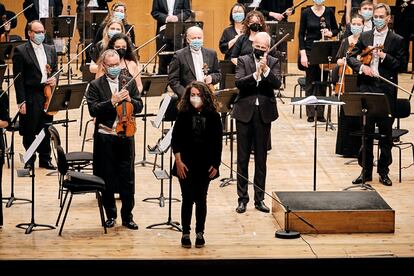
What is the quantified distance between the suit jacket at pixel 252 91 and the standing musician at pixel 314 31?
4.03 meters

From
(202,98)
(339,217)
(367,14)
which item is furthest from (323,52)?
(202,98)

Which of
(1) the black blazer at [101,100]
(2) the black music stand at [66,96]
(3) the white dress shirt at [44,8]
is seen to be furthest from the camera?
(3) the white dress shirt at [44,8]

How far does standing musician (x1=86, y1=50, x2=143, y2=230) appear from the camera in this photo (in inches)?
368

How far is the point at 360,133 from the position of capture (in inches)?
426

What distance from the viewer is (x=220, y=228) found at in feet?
31.3

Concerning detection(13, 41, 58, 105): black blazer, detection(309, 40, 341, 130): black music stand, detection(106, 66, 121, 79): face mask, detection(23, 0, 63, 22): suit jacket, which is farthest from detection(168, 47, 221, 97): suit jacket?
detection(23, 0, 63, 22): suit jacket

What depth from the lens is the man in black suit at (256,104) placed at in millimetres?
9750

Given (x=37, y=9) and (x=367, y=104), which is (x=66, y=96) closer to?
(x=367, y=104)

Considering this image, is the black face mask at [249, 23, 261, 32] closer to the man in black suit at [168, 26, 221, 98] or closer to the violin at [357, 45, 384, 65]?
the man in black suit at [168, 26, 221, 98]

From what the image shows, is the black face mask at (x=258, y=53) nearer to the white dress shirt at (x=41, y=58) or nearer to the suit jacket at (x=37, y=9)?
the white dress shirt at (x=41, y=58)

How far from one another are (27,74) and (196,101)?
3.11 metres

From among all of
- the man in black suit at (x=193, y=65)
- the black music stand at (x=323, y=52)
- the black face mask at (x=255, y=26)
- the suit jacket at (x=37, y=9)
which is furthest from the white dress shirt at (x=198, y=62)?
the suit jacket at (x=37, y=9)

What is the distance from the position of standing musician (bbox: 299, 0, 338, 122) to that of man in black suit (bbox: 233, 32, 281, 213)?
4044 mm
